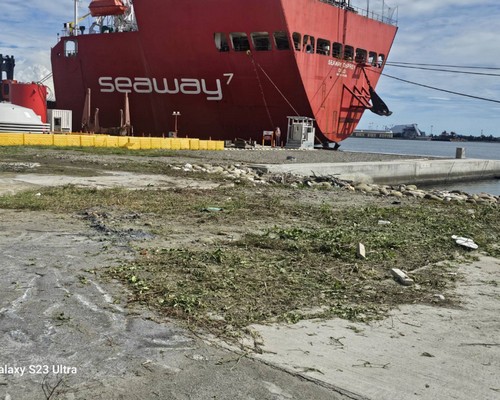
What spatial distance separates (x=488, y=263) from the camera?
6.82 metres

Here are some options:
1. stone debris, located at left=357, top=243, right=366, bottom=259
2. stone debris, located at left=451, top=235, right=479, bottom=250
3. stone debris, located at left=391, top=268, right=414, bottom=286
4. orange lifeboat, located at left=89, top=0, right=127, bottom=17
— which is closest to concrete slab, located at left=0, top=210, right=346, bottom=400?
stone debris, located at left=391, top=268, right=414, bottom=286

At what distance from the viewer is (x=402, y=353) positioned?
12.7ft

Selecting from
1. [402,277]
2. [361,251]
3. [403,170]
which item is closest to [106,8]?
[403,170]

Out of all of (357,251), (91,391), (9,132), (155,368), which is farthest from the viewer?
(9,132)

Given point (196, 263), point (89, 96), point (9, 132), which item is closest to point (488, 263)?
point (196, 263)

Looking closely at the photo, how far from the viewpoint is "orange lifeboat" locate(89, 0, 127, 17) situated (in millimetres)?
34156

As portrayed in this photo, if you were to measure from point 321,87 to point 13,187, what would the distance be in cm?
2149

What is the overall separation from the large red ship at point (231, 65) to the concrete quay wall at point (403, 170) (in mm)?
6217

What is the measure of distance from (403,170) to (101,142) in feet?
48.8

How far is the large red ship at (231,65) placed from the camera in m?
27.7

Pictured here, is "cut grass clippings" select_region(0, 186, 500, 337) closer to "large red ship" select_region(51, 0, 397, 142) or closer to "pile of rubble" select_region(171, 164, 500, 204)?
"pile of rubble" select_region(171, 164, 500, 204)

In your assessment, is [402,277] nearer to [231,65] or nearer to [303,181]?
[303,181]

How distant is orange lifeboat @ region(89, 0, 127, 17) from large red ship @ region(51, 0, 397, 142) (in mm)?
64

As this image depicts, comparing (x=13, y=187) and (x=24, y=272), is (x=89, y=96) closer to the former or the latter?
(x=13, y=187)
